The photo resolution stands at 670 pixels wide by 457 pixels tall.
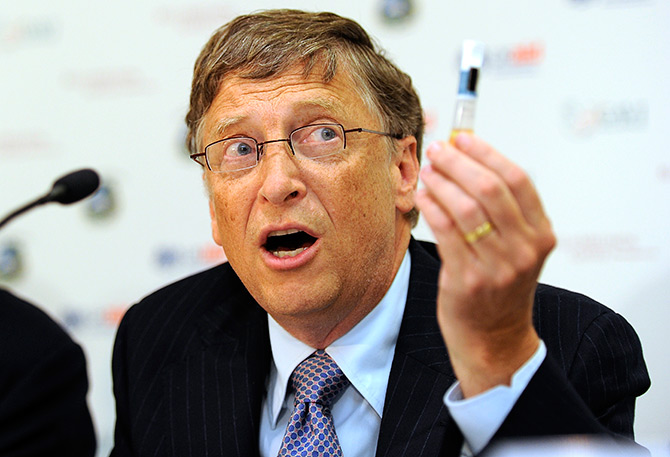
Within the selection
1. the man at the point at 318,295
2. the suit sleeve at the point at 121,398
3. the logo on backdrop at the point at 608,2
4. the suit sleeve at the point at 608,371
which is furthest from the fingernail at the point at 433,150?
the logo on backdrop at the point at 608,2

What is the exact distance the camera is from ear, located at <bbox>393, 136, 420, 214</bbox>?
5.60 ft

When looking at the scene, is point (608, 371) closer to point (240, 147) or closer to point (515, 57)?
point (240, 147)

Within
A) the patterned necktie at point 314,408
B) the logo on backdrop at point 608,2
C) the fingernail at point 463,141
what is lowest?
the patterned necktie at point 314,408

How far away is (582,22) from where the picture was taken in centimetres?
229

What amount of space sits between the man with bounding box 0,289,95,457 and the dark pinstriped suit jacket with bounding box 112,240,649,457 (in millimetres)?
385

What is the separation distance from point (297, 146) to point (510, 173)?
754mm

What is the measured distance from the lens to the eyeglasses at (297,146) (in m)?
1.57

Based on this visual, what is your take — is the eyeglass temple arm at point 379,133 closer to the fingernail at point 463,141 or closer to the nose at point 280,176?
the nose at point 280,176

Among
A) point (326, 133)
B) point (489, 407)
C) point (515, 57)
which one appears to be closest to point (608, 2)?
point (515, 57)

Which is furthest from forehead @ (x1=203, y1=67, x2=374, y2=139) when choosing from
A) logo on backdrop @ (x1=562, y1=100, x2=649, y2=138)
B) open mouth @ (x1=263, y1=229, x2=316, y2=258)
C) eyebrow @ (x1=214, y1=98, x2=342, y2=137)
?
logo on backdrop @ (x1=562, y1=100, x2=649, y2=138)

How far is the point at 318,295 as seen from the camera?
59.4 inches

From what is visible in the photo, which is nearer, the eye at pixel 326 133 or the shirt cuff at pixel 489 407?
the shirt cuff at pixel 489 407

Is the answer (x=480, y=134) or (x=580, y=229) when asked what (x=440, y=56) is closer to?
(x=480, y=134)

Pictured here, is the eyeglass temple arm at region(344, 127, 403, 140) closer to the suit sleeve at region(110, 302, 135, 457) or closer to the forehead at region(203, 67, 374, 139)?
the forehead at region(203, 67, 374, 139)
